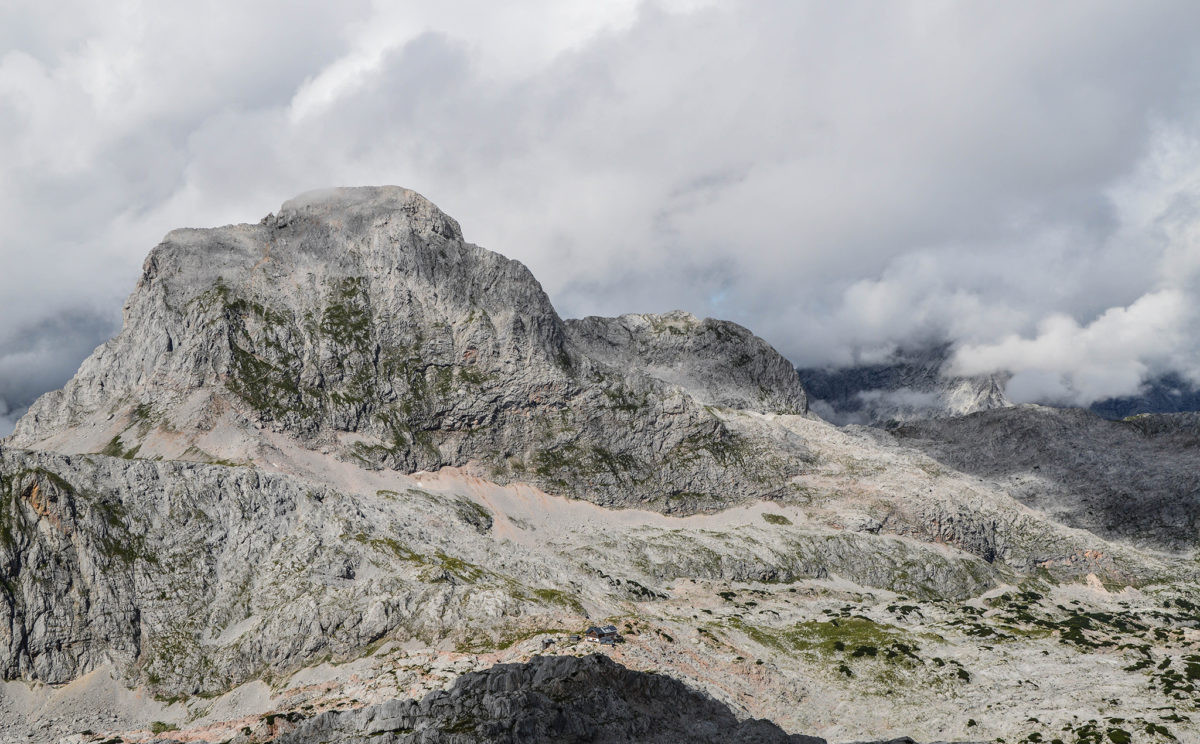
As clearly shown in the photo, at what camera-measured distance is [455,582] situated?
14250 cm

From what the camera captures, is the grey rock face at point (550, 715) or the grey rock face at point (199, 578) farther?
the grey rock face at point (199, 578)

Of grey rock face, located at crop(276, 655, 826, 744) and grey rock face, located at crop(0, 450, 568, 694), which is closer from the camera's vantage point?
grey rock face, located at crop(276, 655, 826, 744)

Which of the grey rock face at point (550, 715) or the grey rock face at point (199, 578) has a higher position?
the grey rock face at point (199, 578)

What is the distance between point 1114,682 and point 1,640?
166 m

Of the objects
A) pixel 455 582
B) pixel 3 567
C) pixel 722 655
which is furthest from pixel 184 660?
pixel 722 655

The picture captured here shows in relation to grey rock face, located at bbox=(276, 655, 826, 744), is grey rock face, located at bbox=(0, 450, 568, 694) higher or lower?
higher

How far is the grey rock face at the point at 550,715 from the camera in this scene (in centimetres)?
7700

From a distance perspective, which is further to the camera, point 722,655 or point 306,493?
point 306,493

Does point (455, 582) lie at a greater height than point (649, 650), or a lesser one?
greater

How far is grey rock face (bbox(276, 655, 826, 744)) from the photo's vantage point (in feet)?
253

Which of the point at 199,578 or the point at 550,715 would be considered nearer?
the point at 550,715

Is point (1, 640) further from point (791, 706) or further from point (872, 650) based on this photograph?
point (872, 650)

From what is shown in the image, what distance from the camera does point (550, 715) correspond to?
7825 centimetres

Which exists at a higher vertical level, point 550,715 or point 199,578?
point 199,578
